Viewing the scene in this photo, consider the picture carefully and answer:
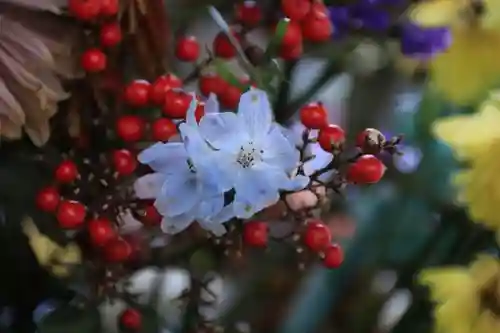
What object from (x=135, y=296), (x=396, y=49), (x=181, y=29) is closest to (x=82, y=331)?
(x=135, y=296)

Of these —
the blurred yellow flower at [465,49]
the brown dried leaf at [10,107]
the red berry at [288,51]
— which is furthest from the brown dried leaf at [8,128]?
the blurred yellow flower at [465,49]

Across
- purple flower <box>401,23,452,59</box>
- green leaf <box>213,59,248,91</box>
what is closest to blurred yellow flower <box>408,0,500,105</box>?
purple flower <box>401,23,452,59</box>

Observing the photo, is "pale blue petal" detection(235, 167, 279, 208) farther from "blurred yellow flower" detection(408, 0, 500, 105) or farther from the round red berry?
"blurred yellow flower" detection(408, 0, 500, 105)

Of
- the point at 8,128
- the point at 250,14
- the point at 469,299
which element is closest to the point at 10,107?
the point at 8,128

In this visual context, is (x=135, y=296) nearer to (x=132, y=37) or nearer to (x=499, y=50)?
(x=132, y=37)

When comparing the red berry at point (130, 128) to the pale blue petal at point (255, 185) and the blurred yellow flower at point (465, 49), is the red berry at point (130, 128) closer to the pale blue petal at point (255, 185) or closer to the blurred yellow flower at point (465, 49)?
the pale blue petal at point (255, 185)

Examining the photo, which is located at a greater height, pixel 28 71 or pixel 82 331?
pixel 28 71

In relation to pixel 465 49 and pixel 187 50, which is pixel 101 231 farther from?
pixel 465 49

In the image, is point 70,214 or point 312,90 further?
point 312,90
